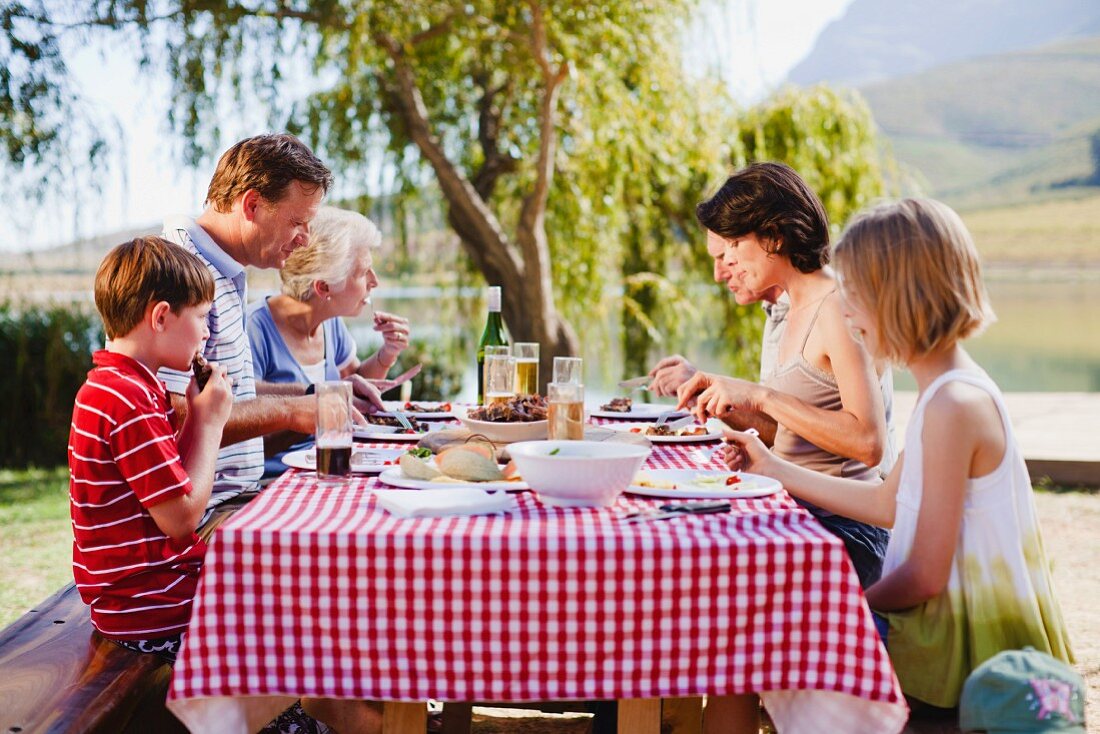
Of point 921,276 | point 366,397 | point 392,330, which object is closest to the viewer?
point 921,276

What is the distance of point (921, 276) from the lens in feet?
6.08

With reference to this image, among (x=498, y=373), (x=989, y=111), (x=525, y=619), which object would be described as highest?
(x=989, y=111)

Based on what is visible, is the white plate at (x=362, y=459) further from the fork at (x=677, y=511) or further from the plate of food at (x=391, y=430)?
the fork at (x=677, y=511)

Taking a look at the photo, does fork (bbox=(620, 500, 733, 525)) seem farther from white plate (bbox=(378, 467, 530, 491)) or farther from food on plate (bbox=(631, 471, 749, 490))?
white plate (bbox=(378, 467, 530, 491))

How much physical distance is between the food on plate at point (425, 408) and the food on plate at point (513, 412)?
54 cm

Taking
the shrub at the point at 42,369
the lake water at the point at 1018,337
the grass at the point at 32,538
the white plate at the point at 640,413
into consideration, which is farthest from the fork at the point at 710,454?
the shrub at the point at 42,369

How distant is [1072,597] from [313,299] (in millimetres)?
3413

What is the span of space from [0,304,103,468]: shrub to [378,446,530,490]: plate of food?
5.74 metres

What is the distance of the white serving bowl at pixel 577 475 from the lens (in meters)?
1.75

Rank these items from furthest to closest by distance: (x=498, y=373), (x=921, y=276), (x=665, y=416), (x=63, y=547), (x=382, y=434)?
1. (x=63, y=547)
2. (x=498, y=373)
3. (x=665, y=416)
4. (x=382, y=434)
5. (x=921, y=276)

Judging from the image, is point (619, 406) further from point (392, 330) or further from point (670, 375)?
point (392, 330)

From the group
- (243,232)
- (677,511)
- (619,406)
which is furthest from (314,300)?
(677,511)

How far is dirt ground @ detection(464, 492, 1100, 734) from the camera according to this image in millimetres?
3242

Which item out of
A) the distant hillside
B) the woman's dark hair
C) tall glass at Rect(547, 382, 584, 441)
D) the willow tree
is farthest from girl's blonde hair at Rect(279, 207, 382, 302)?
the distant hillside
